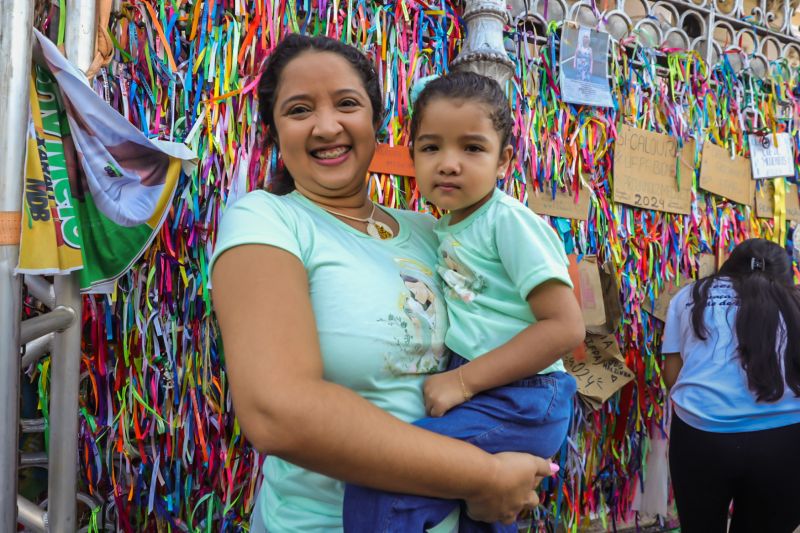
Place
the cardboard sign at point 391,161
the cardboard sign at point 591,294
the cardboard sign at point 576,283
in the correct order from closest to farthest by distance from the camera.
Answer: the cardboard sign at point 391,161
the cardboard sign at point 576,283
the cardboard sign at point 591,294

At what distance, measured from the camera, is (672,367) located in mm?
2443

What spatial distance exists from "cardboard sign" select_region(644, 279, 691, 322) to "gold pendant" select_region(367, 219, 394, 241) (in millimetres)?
1963

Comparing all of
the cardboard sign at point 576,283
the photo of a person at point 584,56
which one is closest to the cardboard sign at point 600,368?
the cardboard sign at point 576,283

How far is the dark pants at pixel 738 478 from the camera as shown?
6.54 feet

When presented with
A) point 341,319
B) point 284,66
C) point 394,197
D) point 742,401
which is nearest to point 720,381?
point 742,401

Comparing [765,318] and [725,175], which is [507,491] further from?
[725,175]

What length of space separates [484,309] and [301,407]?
1.67ft

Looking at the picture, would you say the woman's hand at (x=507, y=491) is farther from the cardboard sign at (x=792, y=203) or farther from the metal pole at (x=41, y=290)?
the cardboard sign at (x=792, y=203)

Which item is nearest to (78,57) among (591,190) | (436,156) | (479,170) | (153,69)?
(153,69)

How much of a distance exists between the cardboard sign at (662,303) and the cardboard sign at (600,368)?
34 centimetres

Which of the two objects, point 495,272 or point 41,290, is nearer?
point 495,272

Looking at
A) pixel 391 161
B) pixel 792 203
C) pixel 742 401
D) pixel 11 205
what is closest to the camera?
pixel 11 205

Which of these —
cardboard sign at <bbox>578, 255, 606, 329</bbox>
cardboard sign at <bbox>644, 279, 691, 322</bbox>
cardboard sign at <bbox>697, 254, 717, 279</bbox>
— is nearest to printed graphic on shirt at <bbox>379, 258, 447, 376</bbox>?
cardboard sign at <bbox>578, 255, 606, 329</bbox>

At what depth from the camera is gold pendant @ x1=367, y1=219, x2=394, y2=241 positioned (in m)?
1.11
